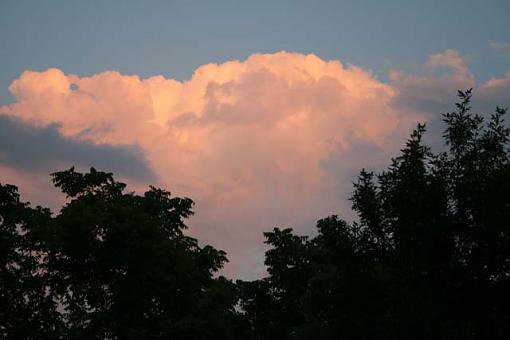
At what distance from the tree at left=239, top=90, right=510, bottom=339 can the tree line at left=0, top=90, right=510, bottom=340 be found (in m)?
0.04

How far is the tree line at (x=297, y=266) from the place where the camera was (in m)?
14.7

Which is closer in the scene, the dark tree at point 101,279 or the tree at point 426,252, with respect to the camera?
the tree at point 426,252

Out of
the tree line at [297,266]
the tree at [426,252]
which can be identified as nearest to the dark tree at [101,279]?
the tree line at [297,266]

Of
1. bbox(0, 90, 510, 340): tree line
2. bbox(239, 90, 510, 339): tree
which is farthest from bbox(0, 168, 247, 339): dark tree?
bbox(239, 90, 510, 339): tree

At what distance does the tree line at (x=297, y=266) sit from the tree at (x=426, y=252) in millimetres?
35

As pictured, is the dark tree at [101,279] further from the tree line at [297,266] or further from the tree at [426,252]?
the tree at [426,252]

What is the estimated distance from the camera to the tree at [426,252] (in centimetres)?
1445

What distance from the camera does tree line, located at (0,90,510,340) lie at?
1470 cm

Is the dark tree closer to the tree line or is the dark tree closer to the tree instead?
the tree line

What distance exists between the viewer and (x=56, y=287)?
34906mm

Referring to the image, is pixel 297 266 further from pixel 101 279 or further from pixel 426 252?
pixel 426 252

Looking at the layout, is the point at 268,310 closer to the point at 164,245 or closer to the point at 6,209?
the point at 164,245

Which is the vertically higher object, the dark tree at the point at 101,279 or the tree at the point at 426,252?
the dark tree at the point at 101,279

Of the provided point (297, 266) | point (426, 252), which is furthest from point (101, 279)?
point (426, 252)
